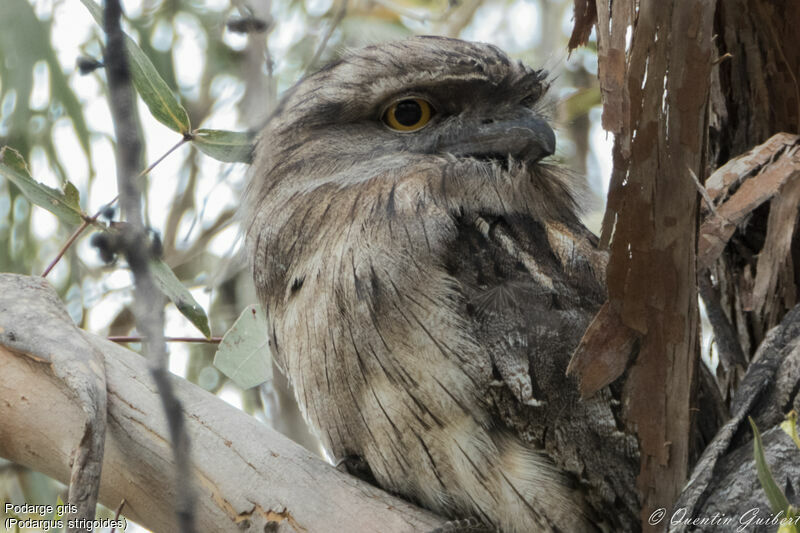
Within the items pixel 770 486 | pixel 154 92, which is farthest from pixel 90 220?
pixel 770 486

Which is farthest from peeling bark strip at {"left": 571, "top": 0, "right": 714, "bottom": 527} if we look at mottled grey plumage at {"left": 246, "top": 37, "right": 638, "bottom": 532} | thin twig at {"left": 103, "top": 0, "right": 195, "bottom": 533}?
thin twig at {"left": 103, "top": 0, "right": 195, "bottom": 533}

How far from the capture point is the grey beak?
2227 millimetres

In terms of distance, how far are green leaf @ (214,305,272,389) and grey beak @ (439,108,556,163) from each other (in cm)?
71

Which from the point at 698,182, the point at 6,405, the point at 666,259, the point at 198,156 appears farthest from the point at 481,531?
the point at 198,156

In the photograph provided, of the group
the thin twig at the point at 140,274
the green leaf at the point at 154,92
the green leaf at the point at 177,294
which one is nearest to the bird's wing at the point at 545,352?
the green leaf at the point at 177,294

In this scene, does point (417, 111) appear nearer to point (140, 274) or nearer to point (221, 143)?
point (221, 143)

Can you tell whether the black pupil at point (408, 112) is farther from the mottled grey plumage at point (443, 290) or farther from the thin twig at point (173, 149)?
the thin twig at point (173, 149)

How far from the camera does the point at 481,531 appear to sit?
1.88 metres

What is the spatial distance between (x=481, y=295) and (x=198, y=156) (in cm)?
295

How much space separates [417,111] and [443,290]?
26.6 inches

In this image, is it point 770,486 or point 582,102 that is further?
point 582,102

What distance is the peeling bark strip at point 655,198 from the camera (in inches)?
50.5

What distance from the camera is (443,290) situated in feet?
6.32

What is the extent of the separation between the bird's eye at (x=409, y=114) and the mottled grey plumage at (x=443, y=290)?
2 cm
